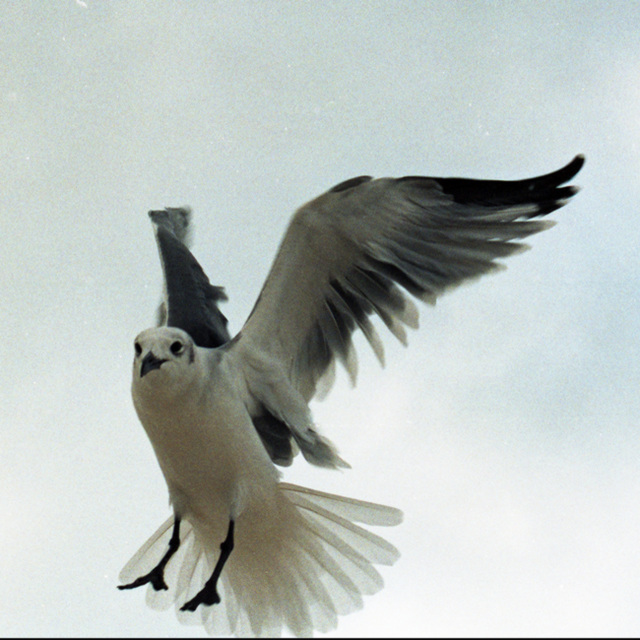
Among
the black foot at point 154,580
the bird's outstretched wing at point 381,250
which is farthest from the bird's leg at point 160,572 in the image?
the bird's outstretched wing at point 381,250

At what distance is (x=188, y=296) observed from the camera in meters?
3.45

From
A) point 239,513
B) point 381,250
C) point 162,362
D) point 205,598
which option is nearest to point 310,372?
point 381,250

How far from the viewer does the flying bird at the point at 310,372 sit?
9.71 ft

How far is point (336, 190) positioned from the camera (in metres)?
3.03

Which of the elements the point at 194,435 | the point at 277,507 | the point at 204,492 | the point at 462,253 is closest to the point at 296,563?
the point at 277,507

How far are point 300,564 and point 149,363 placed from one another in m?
0.92

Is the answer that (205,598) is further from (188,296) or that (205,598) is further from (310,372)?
(188,296)

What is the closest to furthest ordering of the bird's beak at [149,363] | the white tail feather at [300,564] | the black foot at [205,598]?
the bird's beak at [149,363]
the black foot at [205,598]
the white tail feather at [300,564]

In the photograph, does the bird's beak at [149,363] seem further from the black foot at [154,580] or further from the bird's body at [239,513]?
the black foot at [154,580]

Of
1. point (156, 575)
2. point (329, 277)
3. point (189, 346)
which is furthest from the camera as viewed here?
point (329, 277)

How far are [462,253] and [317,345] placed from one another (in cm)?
60

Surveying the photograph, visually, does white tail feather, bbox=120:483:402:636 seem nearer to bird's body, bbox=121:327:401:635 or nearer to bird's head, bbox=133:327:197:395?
bird's body, bbox=121:327:401:635

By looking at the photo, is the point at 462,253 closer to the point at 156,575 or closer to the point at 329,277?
the point at 329,277

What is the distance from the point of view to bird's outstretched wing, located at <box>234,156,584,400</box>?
10.0 feet
